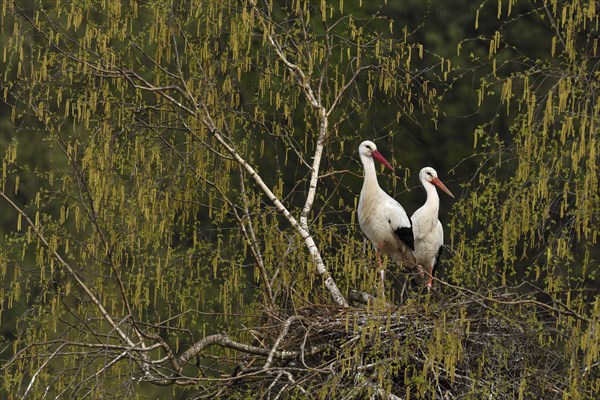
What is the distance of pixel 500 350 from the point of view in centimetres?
737

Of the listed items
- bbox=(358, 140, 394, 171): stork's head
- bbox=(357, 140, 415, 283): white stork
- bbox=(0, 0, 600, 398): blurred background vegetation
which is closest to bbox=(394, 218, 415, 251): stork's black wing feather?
bbox=(357, 140, 415, 283): white stork

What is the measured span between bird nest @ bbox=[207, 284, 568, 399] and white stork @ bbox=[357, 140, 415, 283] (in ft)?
5.15

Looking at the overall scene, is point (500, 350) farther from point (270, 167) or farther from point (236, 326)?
point (270, 167)

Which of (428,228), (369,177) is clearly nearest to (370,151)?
(369,177)

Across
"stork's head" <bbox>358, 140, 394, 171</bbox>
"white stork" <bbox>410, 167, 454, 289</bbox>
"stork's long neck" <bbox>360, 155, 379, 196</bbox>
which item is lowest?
"white stork" <bbox>410, 167, 454, 289</bbox>

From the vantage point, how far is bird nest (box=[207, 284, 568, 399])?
7066mm

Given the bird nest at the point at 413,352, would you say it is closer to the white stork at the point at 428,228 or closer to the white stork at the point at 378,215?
the white stork at the point at 378,215

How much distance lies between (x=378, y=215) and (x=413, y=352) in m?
2.54

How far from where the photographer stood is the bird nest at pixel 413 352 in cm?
707

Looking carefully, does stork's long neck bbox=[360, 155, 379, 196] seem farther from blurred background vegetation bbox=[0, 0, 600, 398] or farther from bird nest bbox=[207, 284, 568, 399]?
bird nest bbox=[207, 284, 568, 399]

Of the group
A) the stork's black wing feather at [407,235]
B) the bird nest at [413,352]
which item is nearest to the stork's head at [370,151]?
the stork's black wing feather at [407,235]

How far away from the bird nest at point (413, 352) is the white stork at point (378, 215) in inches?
61.8

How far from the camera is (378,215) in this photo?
10.2 m

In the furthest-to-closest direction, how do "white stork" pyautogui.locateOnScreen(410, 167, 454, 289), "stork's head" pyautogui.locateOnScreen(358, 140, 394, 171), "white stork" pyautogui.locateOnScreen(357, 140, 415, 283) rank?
"white stork" pyautogui.locateOnScreen(410, 167, 454, 289) → "white stork" pyautogui.locateOnScreen(357, 140, 415, 283) → "stork's head" pyautogui.locateOnScreen(358, 140, 394, 171)
